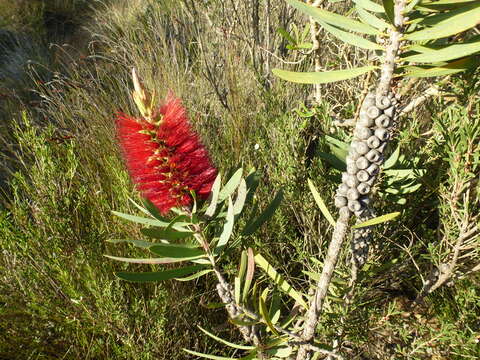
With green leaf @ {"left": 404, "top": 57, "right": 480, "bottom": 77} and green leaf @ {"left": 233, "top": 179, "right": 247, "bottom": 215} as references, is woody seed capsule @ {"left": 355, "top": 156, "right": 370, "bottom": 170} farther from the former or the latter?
green leaf @ {"left": 233, "top": 179, "right": 247, "bottom": 215}

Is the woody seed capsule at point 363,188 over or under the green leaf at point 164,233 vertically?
over

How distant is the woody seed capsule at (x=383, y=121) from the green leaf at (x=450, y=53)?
81mm

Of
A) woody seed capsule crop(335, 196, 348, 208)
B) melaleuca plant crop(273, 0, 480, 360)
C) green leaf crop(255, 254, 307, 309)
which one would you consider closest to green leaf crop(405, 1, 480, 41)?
melaleuca plant crop(273, 0, 480, 360)

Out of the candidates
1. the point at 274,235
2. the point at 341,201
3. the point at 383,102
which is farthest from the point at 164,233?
the point at 274,235

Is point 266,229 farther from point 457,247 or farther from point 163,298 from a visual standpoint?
point 457,247

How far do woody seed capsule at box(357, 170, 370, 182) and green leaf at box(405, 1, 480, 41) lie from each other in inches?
6.7

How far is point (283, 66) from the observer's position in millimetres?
1996

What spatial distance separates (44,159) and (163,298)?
64 cm

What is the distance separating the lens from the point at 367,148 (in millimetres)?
479

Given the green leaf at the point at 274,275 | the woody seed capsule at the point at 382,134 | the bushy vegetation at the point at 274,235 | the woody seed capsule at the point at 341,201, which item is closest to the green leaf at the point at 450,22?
the woody seed capsule at the point at 382,134

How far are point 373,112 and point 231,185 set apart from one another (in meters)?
0.38

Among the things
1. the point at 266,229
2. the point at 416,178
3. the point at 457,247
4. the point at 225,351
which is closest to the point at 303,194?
the point at 266,229

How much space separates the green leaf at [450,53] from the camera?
435 millimetres

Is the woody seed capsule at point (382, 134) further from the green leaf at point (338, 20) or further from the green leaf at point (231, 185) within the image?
the green leaf at point (231, 185)
